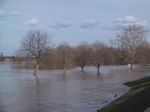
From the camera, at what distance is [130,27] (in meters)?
86.9

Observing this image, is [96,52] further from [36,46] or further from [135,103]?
[135,103]

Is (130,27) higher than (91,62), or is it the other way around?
(130,27)

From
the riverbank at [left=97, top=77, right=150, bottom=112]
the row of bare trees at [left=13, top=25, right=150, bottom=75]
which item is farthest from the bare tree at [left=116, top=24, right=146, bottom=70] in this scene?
the riverbank at [left=97, top=77, right=150, bottom=112]

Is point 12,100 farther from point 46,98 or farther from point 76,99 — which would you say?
point 76,99

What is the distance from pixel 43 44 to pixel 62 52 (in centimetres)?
1299

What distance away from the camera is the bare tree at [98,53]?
78.4 meters

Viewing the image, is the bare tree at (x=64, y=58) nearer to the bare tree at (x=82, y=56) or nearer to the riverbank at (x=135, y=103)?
the bare tree at (x=82, y=56)

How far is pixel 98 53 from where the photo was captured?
79.8 metres

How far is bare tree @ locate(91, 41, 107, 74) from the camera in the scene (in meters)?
78.4

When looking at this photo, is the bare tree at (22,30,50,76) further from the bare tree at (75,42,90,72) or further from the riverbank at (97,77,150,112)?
the riverbank at (97,77,150,112)


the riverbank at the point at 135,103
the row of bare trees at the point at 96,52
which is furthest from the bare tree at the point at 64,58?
the riverbank at the point at 135,103

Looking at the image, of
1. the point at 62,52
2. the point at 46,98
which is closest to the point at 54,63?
the point at 62,52

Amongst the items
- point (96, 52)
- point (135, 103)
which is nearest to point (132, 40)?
point (96, 52)

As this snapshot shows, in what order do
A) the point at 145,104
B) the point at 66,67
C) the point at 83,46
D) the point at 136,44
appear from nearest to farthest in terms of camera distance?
1. the point at 145,104
2. the point at 66,67
3. the point at 136,44
4. the point at 83,46
